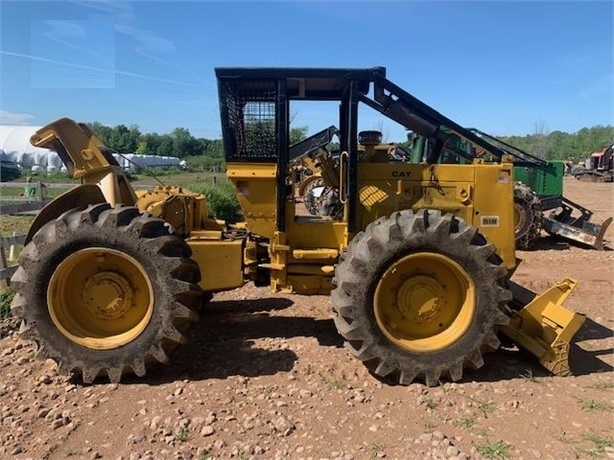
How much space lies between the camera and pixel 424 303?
4707 millimetres

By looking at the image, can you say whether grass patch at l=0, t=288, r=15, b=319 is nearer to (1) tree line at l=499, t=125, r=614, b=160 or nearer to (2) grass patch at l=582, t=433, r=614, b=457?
(2) grass patch at l=582, t=433, r=614, b=457

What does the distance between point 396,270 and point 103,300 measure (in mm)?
2556

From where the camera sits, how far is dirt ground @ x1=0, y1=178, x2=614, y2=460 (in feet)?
11.8

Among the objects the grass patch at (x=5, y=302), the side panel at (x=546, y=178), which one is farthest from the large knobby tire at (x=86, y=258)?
the side panel at (x=546, y=178)

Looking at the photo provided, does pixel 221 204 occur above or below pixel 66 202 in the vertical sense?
below

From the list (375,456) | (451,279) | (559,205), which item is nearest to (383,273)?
(451,279)

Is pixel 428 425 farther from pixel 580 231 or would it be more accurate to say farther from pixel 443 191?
pixel 580 231

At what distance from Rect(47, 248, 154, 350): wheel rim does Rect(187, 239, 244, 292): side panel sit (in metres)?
0.62

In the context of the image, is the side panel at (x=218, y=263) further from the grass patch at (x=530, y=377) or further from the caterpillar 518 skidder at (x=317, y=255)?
the grass patch at (x=530, y=377)

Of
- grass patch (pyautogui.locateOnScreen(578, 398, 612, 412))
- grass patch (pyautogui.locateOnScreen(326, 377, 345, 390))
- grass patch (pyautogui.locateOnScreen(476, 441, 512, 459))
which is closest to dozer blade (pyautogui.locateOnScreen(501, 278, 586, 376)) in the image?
grass patch (pyautogui.locateOnScreen(578, 398, 612, 412))

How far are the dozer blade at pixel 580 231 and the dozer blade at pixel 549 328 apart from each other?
24.8 feet

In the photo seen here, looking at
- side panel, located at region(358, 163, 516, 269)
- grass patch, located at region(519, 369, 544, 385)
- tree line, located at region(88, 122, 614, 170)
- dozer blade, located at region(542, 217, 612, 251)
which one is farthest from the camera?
tree line, located at region(88, 122, 614, 170)

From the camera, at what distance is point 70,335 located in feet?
14.9

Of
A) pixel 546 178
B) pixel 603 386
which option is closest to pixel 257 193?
pixel 603 386
